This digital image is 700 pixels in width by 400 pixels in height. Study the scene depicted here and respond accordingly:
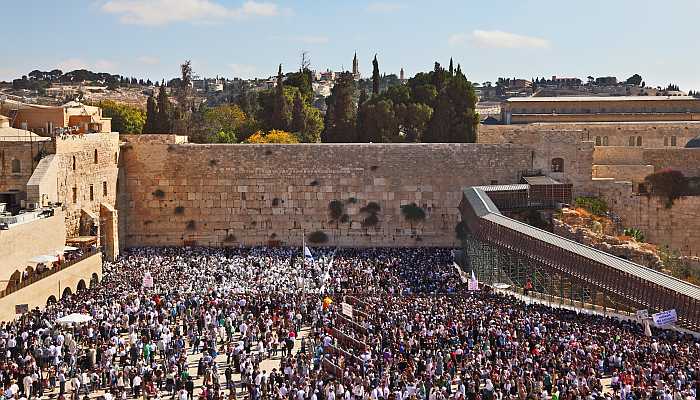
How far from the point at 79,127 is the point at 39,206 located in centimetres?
648

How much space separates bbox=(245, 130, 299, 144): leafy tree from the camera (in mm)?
50188

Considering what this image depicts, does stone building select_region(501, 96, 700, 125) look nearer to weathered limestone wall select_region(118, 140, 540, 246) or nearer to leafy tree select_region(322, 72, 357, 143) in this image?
leafy tree select_region(322, 72, 357, 143)

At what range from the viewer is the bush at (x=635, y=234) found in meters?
38.0

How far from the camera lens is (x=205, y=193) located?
39750 mm

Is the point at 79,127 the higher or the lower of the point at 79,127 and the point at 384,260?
the higher

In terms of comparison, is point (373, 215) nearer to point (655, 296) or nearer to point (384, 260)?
point (384, 260)

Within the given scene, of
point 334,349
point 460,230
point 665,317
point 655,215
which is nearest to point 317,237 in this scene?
point 460,230

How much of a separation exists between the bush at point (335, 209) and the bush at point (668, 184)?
12.9m

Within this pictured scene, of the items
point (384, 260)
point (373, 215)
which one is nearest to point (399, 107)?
point (373, 215)

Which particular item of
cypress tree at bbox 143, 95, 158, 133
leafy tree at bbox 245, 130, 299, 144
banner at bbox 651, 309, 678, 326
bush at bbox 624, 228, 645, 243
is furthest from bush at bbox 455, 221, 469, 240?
cypress tree at bbox 143, 95, 158, 133

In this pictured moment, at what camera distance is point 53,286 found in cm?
2919

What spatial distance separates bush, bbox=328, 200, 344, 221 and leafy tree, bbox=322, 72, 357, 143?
403 inches

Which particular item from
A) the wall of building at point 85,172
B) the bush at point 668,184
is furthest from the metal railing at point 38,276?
the bush at point 668,184

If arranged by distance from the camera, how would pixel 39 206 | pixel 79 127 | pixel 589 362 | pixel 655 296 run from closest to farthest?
pixel 589 362 < pixel 655 296 < pixel 39 206 < pixel 79 127
